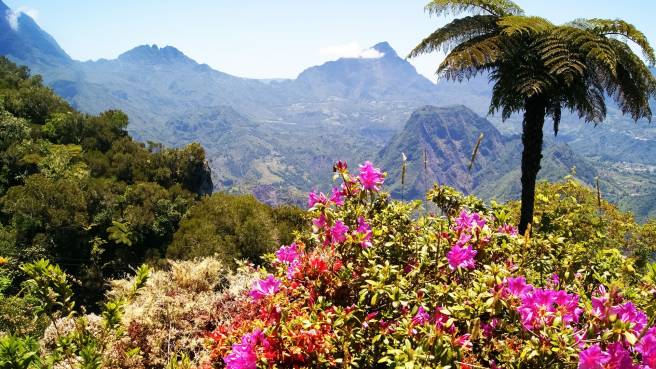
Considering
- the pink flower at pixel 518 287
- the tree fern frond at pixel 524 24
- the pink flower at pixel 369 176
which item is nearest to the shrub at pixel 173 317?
the pink flower at pixel 369 176

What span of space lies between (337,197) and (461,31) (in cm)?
858

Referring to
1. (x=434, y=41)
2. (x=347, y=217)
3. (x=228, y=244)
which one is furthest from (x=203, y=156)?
(x=347, y=217)

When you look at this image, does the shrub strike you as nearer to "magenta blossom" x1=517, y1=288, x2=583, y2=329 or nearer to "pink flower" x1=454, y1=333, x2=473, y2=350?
"pink flower" x1=454, y1=333, x2=473, y2=350

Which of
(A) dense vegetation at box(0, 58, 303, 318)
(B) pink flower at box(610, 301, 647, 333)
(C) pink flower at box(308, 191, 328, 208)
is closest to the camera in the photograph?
(B) pink flower at box(610, 301, 647, 333)

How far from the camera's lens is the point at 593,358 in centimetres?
211

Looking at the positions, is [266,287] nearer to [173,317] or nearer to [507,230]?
[507,230]

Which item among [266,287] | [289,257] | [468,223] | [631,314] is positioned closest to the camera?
[631,314]

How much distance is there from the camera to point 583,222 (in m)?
10.8

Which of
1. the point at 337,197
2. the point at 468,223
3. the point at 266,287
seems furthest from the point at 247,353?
the point at 468,223

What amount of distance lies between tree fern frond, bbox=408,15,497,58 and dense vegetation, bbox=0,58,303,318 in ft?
26.1

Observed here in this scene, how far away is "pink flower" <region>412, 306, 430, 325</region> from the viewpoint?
2689 millimetres

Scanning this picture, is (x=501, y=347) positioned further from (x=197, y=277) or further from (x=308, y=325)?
(x=197, y=277)

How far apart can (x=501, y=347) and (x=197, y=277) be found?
4.84 metres

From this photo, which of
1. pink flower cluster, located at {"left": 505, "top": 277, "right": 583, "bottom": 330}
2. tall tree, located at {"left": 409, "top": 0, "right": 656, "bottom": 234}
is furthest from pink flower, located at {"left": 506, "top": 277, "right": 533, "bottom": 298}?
tall tree, located at {"left": 409, "top": 0, "right": 656, "bottom": 234}
